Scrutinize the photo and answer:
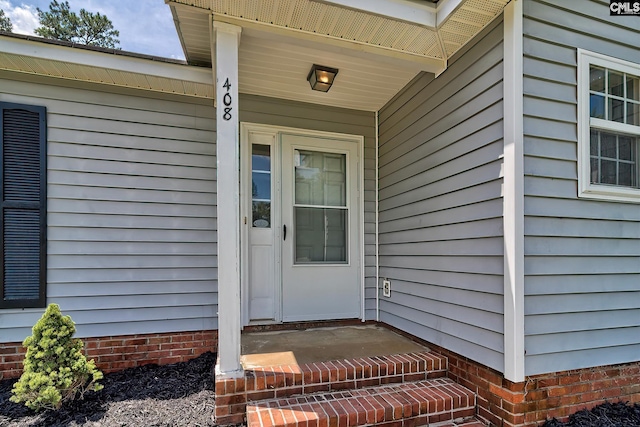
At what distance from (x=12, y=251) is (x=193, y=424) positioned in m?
2.14

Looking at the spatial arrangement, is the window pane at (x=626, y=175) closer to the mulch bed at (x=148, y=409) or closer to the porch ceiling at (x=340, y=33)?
the porch ceiling at (x=340, y=33)

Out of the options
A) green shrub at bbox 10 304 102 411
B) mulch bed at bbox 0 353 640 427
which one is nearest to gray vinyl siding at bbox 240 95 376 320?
mulch bed at bbox 0 353 640 427

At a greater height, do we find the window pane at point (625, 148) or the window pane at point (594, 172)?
the window pane at point (625, 148)

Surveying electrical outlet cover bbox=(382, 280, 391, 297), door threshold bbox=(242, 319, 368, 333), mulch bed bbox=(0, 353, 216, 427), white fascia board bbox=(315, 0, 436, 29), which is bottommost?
mulch bed bbox=(0, 353, 216, 427)

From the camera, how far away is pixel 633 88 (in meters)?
2.31

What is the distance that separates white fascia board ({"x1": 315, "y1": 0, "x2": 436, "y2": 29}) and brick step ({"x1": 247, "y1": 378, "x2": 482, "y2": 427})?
2527 millimetres

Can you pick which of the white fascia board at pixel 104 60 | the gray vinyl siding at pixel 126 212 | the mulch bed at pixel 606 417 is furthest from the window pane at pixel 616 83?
the gray vinyl siding at pixel 126 212

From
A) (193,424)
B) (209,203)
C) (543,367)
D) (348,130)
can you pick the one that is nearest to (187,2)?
(209,203)

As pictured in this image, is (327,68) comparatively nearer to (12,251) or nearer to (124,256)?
(124,256)

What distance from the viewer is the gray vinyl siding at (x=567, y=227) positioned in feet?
6.56

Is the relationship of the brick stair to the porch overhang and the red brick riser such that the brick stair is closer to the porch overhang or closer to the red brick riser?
the red brick riser

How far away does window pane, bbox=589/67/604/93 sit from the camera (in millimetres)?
2201

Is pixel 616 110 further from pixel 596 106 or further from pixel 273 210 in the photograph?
pixel 273 210

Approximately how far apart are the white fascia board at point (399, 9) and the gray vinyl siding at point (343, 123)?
149cm
